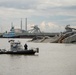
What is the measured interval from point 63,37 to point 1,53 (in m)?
89.7

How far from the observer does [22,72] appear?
3650 centimetres

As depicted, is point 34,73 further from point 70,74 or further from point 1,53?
point 1,53

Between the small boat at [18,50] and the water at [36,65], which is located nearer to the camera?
the water at [36,65]

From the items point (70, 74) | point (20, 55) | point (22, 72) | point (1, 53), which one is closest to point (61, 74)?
point (70, 74)

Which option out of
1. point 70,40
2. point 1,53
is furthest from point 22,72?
point 70,40

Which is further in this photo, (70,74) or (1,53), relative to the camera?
(1,53)

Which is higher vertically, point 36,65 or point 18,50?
point 36,65

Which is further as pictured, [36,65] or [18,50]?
[18,50]

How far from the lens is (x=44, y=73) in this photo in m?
35.7

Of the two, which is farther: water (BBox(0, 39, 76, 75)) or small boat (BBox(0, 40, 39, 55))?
small boat (BBox(0, 40, 39, 55))

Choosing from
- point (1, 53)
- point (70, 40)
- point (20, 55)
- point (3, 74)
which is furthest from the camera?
point (70, 40)

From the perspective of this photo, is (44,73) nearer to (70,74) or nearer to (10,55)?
(70,74)

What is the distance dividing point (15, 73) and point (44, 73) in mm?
2904

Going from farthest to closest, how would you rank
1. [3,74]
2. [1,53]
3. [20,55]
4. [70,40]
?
[70,40], [1,53], [20,55], [3,74]
